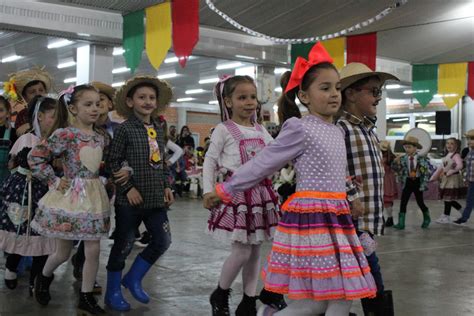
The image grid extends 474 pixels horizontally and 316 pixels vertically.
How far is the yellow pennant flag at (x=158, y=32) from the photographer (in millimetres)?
9297

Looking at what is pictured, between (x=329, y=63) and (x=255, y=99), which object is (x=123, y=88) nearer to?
(x=255, y=99)

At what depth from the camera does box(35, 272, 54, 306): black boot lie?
Result: 3738 mm

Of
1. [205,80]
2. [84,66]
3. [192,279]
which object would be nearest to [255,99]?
[192,279]

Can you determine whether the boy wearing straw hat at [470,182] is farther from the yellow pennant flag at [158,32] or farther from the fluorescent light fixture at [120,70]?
the fluorescent light fixture at [120,70]

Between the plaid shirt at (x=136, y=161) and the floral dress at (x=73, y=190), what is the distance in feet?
0.40

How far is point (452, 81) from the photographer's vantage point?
13289 mm

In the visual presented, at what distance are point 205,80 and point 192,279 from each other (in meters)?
17.4

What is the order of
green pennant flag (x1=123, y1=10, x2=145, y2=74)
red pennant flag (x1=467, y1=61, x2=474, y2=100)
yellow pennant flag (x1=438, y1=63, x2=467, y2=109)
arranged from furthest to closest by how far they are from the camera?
yellow pennant flag (x1=438, y1=63, x2=467, y2=109) < red pennant flag (x1=467, y1=61, x2=474, y2=100) < green pennant flag (x1=123, y1=10, x2=145, y2=74)

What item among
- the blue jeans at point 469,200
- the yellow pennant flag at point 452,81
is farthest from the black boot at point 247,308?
the yellow pennant flag at point 452,81

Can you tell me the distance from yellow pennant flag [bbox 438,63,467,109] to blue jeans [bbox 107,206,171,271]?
35.7ft

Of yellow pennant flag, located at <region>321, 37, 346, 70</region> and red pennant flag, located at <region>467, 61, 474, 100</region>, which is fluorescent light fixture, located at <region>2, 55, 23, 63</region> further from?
red pennant flag, located at <region>467, 61, 474, 100</region>

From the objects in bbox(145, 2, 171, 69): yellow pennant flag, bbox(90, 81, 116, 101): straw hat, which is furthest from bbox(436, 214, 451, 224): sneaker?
bbox(90, 81, 116, 101): straw hat

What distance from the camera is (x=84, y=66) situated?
1133 cm

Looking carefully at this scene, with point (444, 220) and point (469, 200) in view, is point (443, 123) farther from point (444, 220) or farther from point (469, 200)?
point (469, 200)
